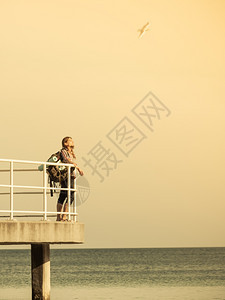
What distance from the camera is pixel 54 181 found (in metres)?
23.1

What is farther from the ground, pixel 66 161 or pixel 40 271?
pixel 66 161

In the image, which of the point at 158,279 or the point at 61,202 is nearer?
the point at 61,202

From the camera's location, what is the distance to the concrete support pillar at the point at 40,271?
77.9ft

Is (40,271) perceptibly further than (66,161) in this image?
Yes

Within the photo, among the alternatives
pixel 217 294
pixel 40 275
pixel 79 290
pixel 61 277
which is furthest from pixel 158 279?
pixel 40 275

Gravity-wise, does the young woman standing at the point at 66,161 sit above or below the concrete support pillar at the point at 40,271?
above

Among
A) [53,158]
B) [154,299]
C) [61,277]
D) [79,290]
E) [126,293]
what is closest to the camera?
[53,158]

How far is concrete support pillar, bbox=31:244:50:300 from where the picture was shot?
2373 cm

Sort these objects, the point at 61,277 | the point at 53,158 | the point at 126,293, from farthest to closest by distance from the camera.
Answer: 1. the point at 61,277
2. the point at 126,293
3. the point at 53,158

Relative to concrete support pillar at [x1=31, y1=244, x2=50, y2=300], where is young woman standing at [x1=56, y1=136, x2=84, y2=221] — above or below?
above

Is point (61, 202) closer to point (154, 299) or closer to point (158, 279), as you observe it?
point (154, 299)

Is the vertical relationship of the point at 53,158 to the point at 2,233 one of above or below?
above

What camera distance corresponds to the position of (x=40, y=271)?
24.0m

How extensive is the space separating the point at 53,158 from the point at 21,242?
8.27 ft
